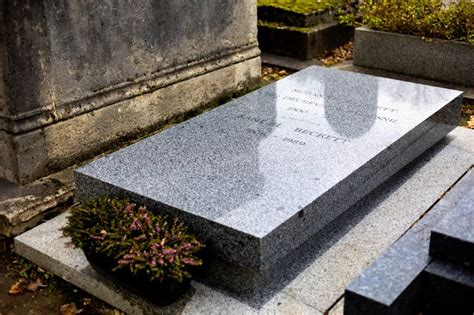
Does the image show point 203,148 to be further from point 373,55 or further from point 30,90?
point 373,55

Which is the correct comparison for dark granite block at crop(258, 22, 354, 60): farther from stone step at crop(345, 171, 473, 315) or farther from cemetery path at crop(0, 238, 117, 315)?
cemetery path at crop(0, 238, 117, 315)

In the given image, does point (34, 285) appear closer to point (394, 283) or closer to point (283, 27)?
point (394, 283)

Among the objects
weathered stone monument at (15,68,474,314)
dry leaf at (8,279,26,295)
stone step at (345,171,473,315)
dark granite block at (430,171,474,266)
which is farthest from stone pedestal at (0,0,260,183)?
dark granite block at (430,171,474,266)

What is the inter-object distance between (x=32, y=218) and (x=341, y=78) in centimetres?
332

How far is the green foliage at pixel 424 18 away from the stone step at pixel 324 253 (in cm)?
298

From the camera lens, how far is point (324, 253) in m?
4.18

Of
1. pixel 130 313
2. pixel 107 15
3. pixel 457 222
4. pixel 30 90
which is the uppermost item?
pixel 107 15

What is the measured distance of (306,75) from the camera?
6453mm

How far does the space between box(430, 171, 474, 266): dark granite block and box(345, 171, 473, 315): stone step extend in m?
0.11

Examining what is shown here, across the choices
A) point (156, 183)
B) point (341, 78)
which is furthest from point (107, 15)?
point (341, 78)

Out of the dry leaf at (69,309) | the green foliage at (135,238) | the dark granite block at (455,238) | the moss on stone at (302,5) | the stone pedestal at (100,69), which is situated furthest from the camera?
the moss on stone at (302,5)

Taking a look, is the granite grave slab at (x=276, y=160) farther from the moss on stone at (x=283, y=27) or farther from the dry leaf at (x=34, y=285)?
the moss on stone at (x=283, y=27)

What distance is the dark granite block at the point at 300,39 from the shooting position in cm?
874

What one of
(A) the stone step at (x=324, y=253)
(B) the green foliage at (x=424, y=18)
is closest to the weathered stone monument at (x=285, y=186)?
(A) the stone step at (x=324, y=253)
